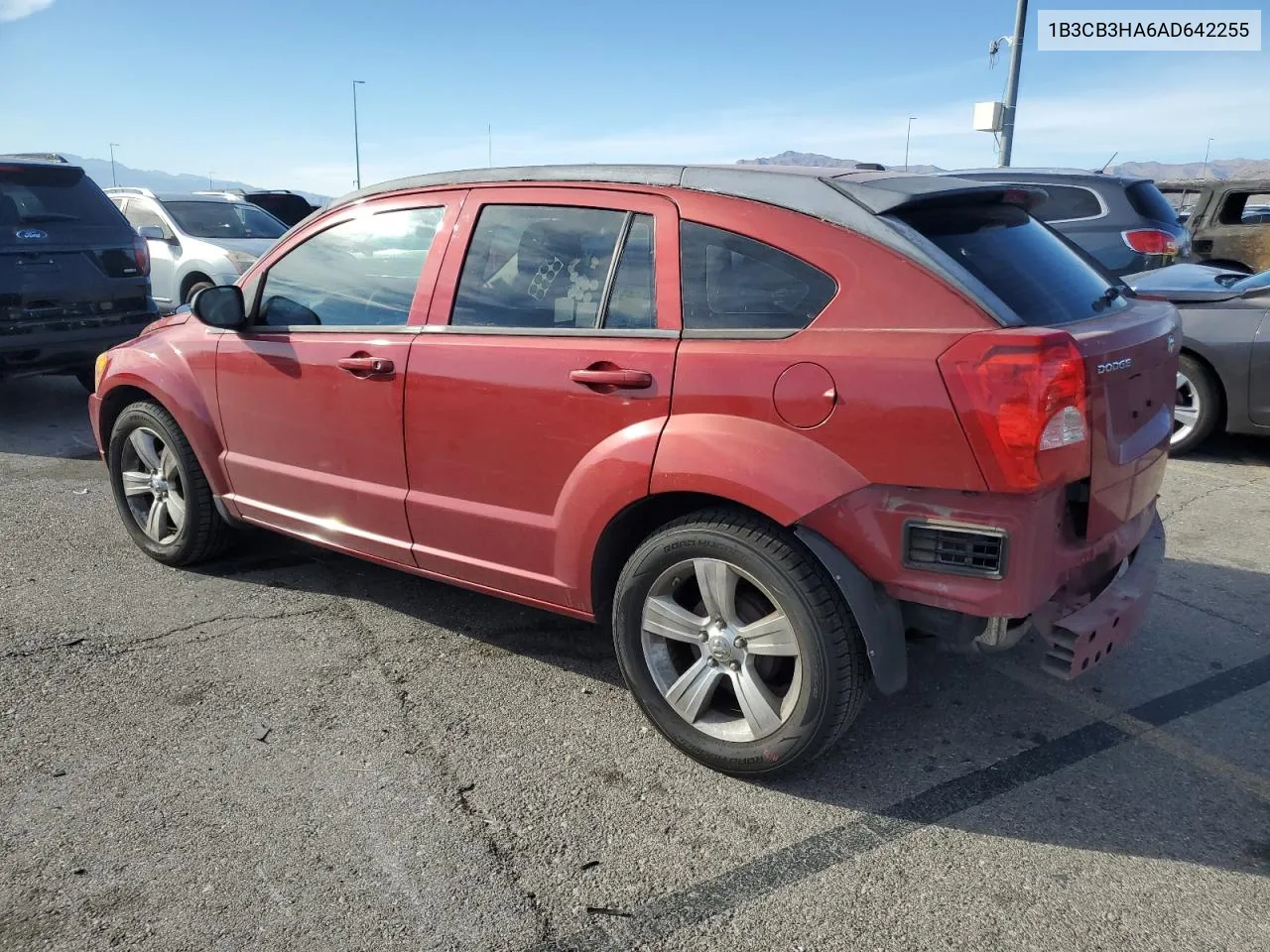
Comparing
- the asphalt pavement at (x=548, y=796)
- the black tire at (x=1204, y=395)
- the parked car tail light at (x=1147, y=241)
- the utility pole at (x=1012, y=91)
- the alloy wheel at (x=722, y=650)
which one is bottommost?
the asphalt pavement at (x=548, y=796)

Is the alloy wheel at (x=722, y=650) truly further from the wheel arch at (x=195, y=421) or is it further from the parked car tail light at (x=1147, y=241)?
the parked car tail light at (x=1147, y=241)

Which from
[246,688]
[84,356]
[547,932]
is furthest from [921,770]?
[84,356]

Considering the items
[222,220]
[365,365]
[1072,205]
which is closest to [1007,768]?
[365,365]

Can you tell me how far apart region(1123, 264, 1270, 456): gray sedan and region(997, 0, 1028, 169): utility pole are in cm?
842

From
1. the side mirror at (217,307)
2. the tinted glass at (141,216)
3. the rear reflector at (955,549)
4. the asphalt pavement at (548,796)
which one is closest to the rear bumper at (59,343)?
the asphalt pavement at (548,796)

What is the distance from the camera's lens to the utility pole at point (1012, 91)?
1395 centimetres

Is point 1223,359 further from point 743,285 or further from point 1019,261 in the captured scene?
point 743,285

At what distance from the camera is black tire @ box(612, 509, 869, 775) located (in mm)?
2721

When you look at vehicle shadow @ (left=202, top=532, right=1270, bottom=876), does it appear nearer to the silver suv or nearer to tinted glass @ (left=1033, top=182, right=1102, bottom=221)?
tinted glass @ (left=1033, top=182, right=1102, bottom=221)

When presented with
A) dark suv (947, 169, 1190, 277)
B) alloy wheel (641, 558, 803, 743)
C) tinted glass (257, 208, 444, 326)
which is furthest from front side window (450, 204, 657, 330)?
dark suv (947, 169, 1190, 277)

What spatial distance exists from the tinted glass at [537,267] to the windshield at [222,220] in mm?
10141

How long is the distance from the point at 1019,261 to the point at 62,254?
7.08 meters

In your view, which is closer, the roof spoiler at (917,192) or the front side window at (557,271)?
the roof spoiler at (917,192)

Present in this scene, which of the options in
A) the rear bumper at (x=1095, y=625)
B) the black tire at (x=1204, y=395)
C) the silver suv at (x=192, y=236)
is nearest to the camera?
the rear bumper at (x=1095, y=625)
